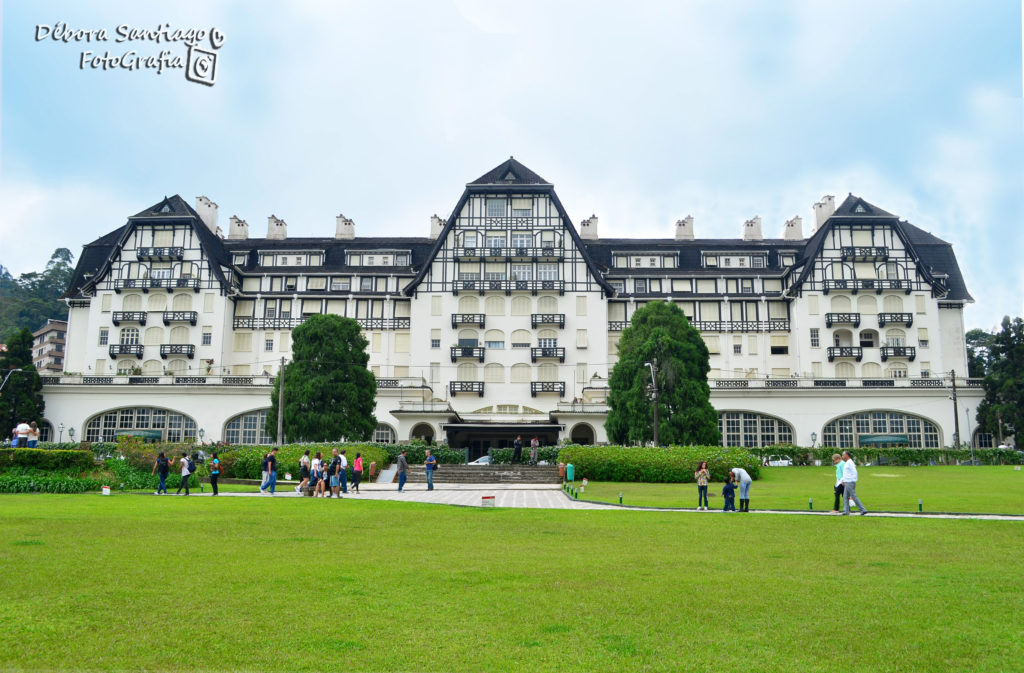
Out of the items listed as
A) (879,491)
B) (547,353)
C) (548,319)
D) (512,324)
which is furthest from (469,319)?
(879,491)

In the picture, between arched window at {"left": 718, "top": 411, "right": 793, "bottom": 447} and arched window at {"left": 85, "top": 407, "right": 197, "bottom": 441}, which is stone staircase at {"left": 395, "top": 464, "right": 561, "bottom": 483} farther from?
arched window at {"left": 85, "top": 407, "right": 197, "bottom": 441}

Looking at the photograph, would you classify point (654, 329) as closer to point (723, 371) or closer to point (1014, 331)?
point (723, 371)

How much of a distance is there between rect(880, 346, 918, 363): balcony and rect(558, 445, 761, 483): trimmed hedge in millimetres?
30169

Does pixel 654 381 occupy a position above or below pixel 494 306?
below

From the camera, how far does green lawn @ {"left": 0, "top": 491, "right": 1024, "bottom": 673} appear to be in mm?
7781

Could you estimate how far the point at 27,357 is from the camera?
199 ft

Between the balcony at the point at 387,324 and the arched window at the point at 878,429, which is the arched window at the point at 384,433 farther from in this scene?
the arched window at the point at 878,429

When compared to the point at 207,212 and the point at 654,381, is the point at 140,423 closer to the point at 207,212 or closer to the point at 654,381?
the point at 207,212

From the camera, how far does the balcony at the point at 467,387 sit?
64375 millimetres

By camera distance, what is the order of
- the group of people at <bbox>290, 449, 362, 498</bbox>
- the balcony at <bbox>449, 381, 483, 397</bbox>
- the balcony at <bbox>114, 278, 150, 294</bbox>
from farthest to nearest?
the balcony at <bbox>114, 278, 150, 294</bbox>
the balcony at <bbox>449, 381, 483, 397</bbox>
the group of people at <bbox>290, 449, 362, 498</bbox>

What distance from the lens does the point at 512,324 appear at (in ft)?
219

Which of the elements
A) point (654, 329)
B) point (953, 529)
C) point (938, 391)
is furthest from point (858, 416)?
point (953, 529)

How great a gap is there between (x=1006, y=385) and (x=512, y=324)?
36.2 m

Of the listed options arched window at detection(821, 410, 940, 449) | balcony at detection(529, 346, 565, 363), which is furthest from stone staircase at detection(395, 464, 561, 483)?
arched window at detection(821, 410, 940, 449)
